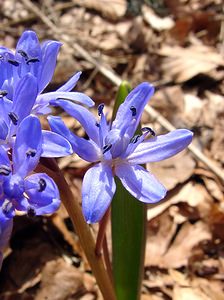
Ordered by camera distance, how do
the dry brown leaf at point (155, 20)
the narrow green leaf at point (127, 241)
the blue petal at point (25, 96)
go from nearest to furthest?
the blue petal at point (25, 96) < the narrow green leaf at point (127, 241) < the dry brown leaf at point (155, 20)

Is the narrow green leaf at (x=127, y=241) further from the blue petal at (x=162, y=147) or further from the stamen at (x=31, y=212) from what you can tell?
the stamen at (x=31, y=212)

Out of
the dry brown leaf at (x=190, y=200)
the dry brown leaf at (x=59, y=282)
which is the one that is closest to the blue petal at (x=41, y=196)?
the dry brown leaf at (x=59, y=282)

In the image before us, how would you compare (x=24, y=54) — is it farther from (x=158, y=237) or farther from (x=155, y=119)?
(x=155, y=119)

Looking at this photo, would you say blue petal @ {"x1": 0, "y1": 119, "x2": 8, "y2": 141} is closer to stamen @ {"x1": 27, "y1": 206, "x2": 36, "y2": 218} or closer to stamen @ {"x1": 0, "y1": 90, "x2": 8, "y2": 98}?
stamen @ {"x1": 0, "y1": 90, "x2": 8, "y2": 98}

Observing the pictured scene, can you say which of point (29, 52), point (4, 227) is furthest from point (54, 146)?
point (29, 52)

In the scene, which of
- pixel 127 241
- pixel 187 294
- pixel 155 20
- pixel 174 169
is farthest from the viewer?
pixel 155 20

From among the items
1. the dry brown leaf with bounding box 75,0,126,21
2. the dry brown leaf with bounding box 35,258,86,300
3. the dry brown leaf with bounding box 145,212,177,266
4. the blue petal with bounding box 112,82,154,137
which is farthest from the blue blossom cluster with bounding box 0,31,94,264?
the dry brown leaf with bounding box 75,0,126,21
